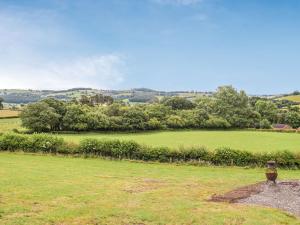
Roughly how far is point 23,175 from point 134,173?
10645 mm

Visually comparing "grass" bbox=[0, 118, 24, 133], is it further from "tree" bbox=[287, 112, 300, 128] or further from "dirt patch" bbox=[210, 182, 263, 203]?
"tree" bbox=[287, 112, 300, 128]

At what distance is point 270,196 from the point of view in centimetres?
2523

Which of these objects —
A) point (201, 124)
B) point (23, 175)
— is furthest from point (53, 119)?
point (23, 175)

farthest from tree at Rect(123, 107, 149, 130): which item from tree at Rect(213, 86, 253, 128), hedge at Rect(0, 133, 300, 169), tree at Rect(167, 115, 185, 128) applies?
hedge at Rect(0, 133, 300, 169)

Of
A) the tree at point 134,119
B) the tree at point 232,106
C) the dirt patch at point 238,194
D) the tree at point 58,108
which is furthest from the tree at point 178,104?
the dirt patch at point 238,194

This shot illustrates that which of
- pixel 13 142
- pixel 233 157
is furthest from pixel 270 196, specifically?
pixel 13 142

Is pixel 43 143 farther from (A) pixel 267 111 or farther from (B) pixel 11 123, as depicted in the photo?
(A) pixel 267 111

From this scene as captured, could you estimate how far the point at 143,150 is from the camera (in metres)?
50.3

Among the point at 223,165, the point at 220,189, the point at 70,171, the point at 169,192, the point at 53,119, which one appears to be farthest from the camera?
the point at 53,119

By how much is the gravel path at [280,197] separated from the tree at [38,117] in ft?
234

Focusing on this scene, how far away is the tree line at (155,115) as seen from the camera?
312 ft

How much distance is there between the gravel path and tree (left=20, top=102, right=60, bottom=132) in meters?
71.5

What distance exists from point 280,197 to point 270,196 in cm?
59

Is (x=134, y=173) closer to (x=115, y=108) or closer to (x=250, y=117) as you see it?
(x=115, y=108)
